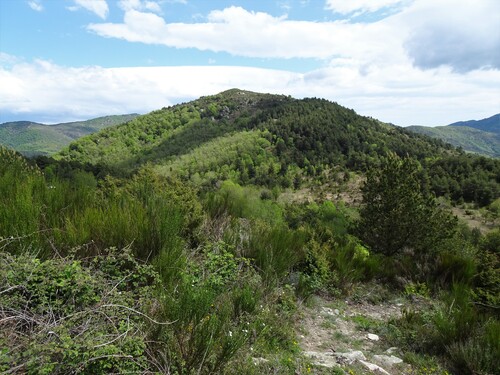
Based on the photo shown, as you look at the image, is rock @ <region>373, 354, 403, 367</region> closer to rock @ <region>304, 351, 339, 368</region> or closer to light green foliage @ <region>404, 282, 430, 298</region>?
rock @ <region>304, 351, 339, 368</region>

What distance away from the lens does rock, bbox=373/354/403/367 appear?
346 centimetres

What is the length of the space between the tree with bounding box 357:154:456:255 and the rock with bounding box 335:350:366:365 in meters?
8.11

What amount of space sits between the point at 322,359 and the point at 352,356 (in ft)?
1.32

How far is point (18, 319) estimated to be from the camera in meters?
2.06

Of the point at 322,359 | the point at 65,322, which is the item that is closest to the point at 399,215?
the point at 322,359

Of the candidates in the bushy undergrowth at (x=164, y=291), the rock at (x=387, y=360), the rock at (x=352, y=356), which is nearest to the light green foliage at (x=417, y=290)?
the bushy undergrowth at (x=164, y=291)

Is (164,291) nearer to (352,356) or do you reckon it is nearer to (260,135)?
(352,356)

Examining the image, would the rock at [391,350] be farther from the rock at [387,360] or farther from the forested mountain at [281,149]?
the forested mountain at [281,149]

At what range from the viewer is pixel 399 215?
11547 millimetres

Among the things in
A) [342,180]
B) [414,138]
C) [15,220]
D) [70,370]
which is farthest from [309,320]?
[414,138]

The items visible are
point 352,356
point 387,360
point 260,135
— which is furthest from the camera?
point 260,135

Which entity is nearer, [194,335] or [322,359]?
[194,335]

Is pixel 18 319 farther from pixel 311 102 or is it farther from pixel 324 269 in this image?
pixel 311 102

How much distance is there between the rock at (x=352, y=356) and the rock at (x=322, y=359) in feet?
0.40
